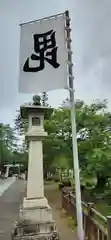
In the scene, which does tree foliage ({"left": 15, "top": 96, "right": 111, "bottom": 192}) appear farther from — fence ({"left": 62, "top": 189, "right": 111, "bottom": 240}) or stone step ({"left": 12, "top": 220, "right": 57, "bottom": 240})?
stone step ({"left": 12, "top": 220, "right": 57, "bottom": 240})

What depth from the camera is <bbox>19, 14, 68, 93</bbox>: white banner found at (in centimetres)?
542

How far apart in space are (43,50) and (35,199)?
334 centimetres

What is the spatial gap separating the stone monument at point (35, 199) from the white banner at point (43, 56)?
173cm

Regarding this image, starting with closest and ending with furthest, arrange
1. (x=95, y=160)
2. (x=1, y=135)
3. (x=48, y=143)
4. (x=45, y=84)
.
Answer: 1. (x=45, y=84)
2. (x=95, y=160)
3. (x=48, y=143)
4. (x=1, y=135)

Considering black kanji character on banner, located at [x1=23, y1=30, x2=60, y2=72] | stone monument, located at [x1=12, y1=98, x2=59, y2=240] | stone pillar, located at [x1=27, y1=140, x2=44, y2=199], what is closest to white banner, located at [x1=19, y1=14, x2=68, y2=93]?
black kanji character on banner, located at [x1=23, y1=30, x2=60, y2=72]

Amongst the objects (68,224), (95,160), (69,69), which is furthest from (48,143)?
(69,69)

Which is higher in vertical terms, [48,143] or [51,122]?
[51,122]

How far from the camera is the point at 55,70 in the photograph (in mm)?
5438

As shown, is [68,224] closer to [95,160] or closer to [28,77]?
[95,160]

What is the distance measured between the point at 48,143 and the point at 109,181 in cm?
369

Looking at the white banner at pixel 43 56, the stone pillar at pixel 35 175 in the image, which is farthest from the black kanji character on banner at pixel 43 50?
the stone pillar at pixel 35 175

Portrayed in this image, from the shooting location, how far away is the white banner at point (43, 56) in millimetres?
5422

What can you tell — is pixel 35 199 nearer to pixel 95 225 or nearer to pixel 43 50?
pixel 95 225

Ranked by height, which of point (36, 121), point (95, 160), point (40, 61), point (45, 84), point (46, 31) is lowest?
point (95, 160)
